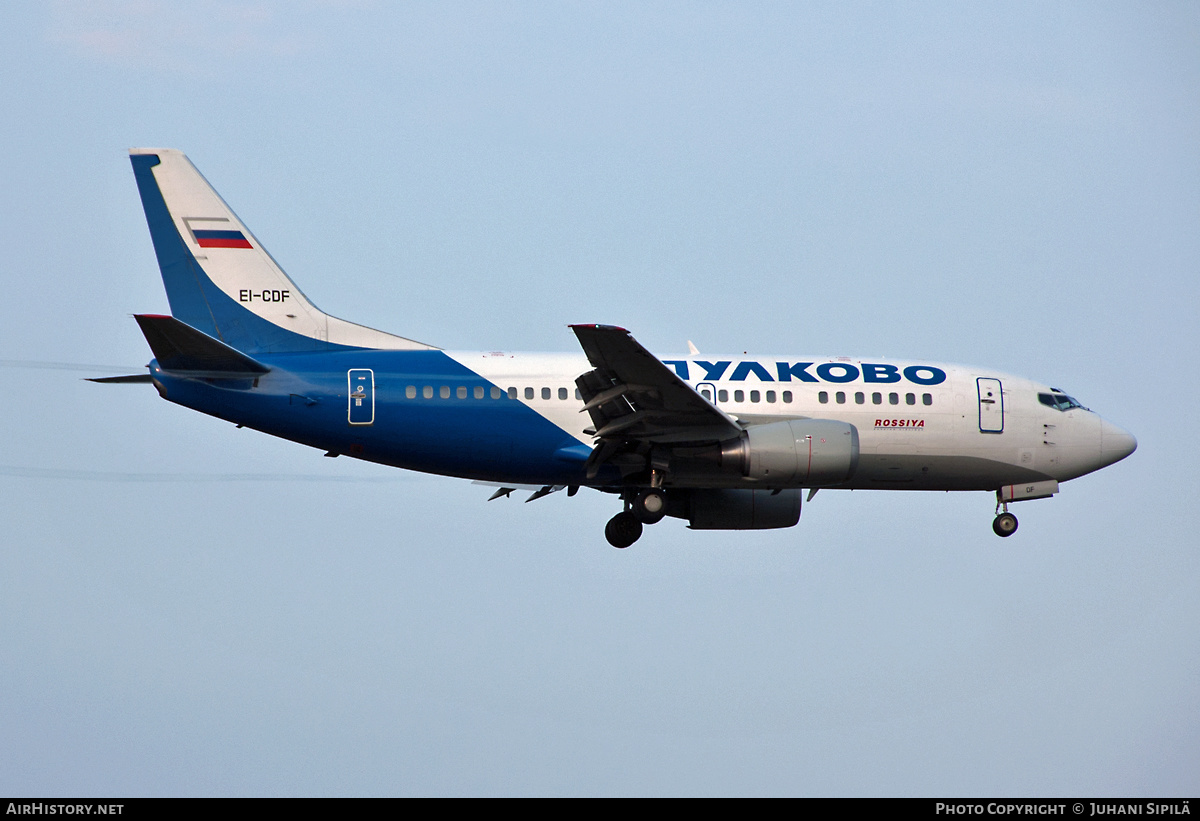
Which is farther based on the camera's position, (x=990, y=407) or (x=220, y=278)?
(x=990, y=407)

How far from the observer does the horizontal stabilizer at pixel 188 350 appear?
29328mm

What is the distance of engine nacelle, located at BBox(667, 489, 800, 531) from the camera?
1444 inches

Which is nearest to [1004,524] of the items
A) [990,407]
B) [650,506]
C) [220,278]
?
[990,407]

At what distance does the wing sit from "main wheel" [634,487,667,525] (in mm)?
1569

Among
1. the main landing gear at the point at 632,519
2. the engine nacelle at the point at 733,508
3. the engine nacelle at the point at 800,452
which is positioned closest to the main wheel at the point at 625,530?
Answer: the main landing gear at the point at 632,519

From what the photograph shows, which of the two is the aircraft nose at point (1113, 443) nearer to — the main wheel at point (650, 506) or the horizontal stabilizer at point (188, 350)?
the main wheel at point (650, 506)

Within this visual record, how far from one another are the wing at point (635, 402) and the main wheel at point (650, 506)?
1.57 m

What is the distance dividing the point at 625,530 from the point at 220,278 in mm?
10671

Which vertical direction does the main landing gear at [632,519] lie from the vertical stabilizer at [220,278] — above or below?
below

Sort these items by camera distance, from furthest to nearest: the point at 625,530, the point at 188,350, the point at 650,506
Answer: the point at 625,530
the point at 650,506
the point at 188,350

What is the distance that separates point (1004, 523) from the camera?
3597 centimetres

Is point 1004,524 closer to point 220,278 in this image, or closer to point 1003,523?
point 1003,523
